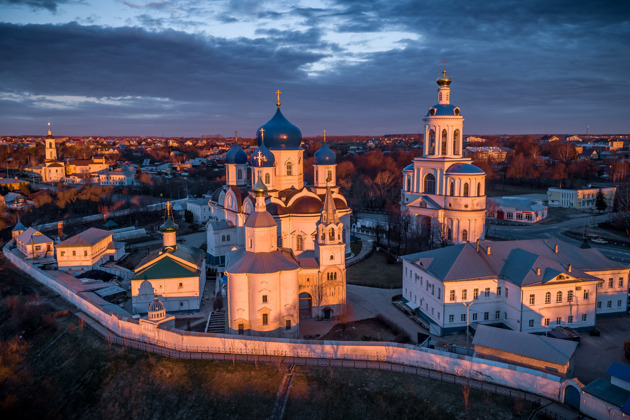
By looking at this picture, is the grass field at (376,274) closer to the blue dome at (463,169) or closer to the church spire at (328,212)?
the church spire at (328,212)

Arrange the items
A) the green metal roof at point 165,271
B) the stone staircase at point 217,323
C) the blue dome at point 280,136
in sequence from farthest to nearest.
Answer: the blue dome at point 280,136
the green metal roof at point 165,271
the stone staircase at point 217,323

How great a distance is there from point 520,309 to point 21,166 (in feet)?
273

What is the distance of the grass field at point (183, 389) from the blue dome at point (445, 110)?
23.2 metres

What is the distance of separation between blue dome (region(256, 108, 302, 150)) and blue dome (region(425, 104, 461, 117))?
1112 cm

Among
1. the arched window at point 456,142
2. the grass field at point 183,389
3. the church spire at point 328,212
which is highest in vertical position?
the arched window at point 456,142

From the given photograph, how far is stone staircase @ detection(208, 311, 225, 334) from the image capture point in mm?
20469

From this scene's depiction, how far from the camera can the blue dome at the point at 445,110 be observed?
34.9 meters

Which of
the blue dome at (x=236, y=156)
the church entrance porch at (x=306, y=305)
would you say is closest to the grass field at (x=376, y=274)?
the church entrance porch at (x=306, y=305)

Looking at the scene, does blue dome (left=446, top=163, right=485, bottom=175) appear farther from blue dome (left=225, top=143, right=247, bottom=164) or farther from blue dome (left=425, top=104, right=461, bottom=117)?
blue dome (left=225, top=143, right=247, bottom=164)

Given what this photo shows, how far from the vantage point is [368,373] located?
16.7m

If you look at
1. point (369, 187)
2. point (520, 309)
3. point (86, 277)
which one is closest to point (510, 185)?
point (369, 187)

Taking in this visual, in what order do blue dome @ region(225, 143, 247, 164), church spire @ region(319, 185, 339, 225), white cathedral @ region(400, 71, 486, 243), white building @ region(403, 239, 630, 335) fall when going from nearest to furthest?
white building @ region(403, 239, 630, 335) < church spire @ region(319, 185, 339, 225) < blue dome @ region(225, 143, 247, 164) < white cathedral @ region(400, 71, 486, 243)

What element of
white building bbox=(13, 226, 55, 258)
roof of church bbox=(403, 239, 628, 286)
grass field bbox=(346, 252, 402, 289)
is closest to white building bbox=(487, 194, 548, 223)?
grass field bbox=(346, 252, 402, 289)

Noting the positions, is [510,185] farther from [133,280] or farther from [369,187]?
[133,280]
